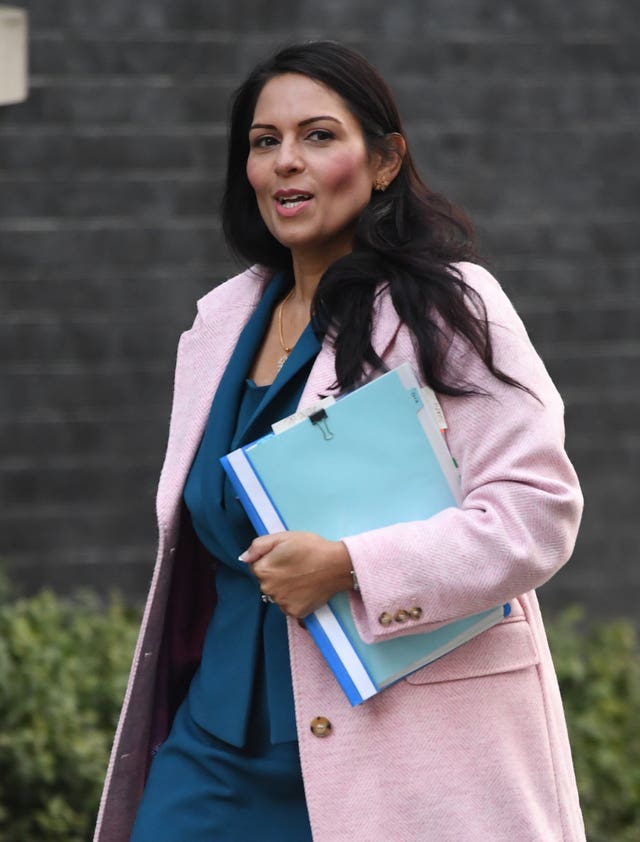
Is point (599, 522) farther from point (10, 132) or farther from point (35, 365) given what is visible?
point (10, 132)

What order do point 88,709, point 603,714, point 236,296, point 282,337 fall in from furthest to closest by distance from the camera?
point 603,714 → point 88,709 → point 236,296 → point 282,337

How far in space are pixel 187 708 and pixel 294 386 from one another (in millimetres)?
674

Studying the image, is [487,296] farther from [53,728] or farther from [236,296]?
[53,728]

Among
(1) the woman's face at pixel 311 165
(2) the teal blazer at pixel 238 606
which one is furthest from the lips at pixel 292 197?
(2) the teal blazer at pixel 238 606

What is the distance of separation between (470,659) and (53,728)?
7.72 feet

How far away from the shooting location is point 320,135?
3.03 meters

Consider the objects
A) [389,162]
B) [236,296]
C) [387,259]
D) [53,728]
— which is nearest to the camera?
[387,259]

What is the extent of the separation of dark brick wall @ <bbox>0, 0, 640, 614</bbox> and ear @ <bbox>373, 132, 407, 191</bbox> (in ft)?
10.0

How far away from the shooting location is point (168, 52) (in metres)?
6.04

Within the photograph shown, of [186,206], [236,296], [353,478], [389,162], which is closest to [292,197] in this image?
[389,162]

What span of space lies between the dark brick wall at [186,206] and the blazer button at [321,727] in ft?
11.3

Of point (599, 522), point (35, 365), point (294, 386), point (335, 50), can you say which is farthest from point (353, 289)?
point (599, 522)

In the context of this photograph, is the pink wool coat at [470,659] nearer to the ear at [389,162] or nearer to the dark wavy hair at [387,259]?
the dark wavy hair at [387,259]

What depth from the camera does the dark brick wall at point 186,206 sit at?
6.02 meters
